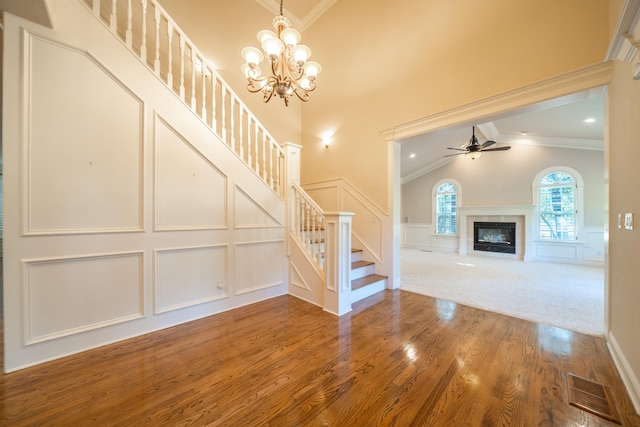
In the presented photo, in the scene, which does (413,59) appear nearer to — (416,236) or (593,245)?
(593,245)

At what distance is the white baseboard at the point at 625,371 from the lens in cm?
150

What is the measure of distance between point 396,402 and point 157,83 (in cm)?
351

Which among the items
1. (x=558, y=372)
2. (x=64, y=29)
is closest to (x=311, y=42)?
(x=64, y=29)

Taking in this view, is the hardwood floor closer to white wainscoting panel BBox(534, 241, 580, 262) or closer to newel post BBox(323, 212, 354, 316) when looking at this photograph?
newel post BBox(323, 212, 354, 316)

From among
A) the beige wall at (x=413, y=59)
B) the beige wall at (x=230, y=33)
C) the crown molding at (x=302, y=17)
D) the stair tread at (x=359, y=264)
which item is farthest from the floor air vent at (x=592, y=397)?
the crown molding at (x=302, y=17)

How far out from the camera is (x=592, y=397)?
61.7 inches

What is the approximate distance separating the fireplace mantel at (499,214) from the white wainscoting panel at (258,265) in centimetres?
671

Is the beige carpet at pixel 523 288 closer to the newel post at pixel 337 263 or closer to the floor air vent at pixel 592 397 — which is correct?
the floor air vent at pixel 592 397

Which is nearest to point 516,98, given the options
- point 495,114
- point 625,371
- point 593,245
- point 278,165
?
→ point 495,114

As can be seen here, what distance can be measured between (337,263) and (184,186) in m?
1.97

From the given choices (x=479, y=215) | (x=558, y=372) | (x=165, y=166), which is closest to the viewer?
(x=558, y=372)

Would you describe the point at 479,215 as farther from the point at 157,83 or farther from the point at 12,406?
the point at 12,406

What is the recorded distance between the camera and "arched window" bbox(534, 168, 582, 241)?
6.00 metres

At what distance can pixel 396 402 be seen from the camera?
60.1 inches
